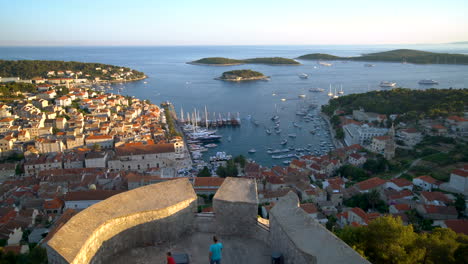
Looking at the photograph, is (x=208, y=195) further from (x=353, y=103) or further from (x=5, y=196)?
(x=353, y=103)

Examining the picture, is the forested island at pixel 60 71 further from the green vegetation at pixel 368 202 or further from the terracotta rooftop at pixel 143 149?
the green vegetation at pixel 368 202

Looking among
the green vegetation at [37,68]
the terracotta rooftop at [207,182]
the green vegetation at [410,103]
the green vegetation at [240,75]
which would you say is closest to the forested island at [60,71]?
the green vegetation at [37,68]

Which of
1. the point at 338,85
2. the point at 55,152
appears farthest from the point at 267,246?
the point at 338,85

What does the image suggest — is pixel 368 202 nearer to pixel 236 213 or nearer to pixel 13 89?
pixel 236 213

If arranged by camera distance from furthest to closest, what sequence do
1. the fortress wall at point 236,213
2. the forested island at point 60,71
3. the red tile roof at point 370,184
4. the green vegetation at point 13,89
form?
the forested island at point 60,71, the green vegetation at point 13,89, the red tile roof at point 370,184, the fortress wall at point 236,213

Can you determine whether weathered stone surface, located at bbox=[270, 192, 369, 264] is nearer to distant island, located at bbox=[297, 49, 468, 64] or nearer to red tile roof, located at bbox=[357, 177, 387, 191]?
red tile roof, located at bbox=[357, 177, 387, 191]

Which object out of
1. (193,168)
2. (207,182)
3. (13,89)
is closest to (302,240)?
(207,182)
